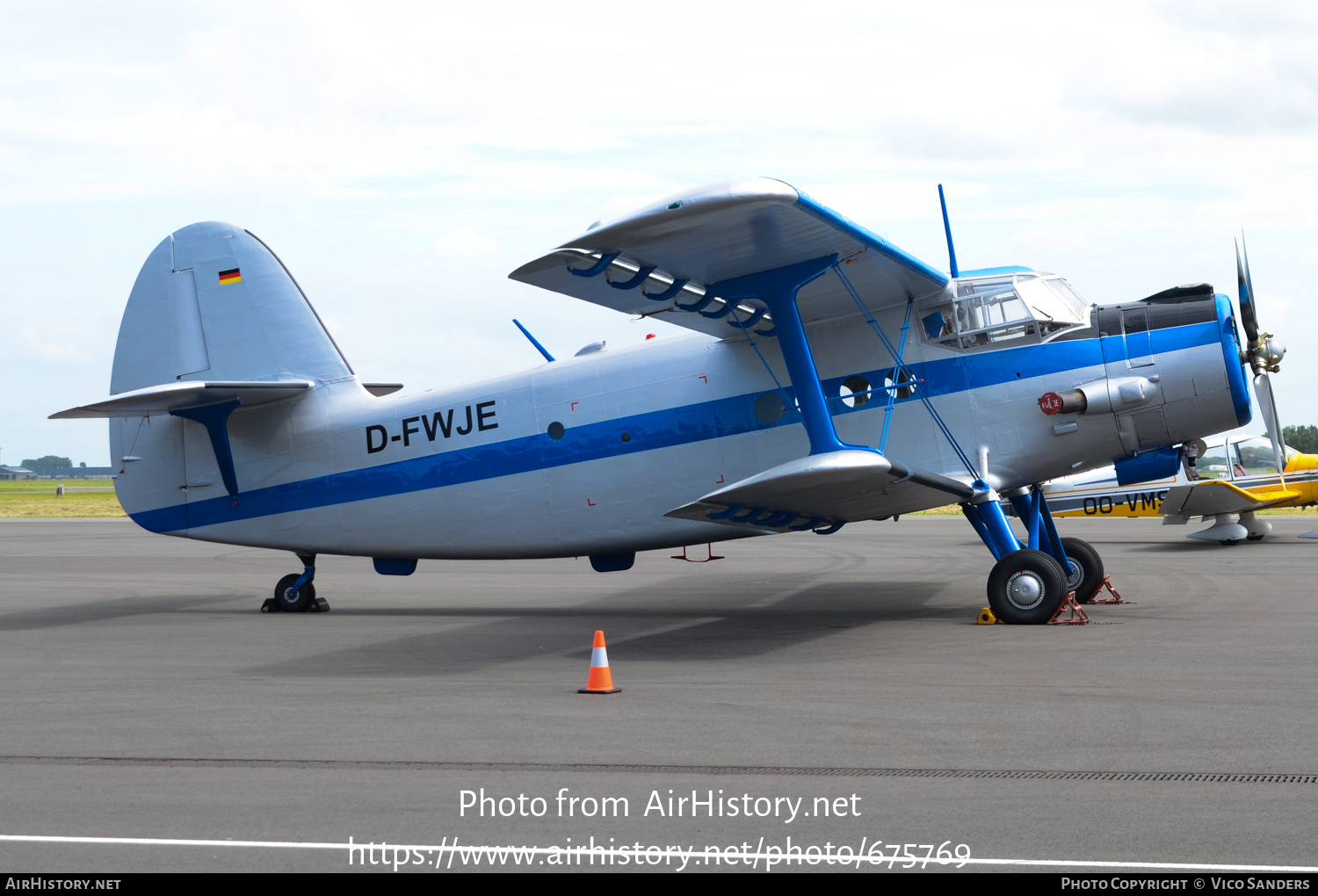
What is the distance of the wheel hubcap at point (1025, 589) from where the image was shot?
10.6m

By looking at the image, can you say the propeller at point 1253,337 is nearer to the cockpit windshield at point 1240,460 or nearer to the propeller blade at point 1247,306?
the propeller blade at point 1247,306

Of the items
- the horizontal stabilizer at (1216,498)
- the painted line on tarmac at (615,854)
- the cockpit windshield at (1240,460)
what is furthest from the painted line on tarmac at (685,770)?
the cockpit windshield at (1240,460)

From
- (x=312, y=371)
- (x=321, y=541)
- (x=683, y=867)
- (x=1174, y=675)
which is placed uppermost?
(x=312, y=371)

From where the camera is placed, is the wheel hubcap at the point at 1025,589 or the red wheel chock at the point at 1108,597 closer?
the wheel hubcap at the point at 1025,589

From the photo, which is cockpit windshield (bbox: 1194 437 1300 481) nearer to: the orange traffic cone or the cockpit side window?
the cockpit side window

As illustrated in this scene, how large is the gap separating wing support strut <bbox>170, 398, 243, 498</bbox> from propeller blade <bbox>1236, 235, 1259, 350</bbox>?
1168 centimetres

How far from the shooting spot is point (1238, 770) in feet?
17.3

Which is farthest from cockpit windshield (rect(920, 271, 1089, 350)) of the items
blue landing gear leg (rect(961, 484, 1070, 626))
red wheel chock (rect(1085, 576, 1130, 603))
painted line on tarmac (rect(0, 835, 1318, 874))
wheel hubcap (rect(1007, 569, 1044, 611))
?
painted line on tarmac (rect(0, 835, 1318, 874))

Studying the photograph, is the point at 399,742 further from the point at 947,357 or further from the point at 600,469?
the point at 947,357

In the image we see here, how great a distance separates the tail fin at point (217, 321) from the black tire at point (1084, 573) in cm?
931

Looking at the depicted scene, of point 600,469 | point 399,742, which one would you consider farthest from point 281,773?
point 600,469

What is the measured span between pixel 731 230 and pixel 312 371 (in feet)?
23.6

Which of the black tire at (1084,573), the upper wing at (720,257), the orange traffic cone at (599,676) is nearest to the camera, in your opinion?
the orange traffic cone at (599,676)

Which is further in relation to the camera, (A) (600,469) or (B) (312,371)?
(B) (312,371)
